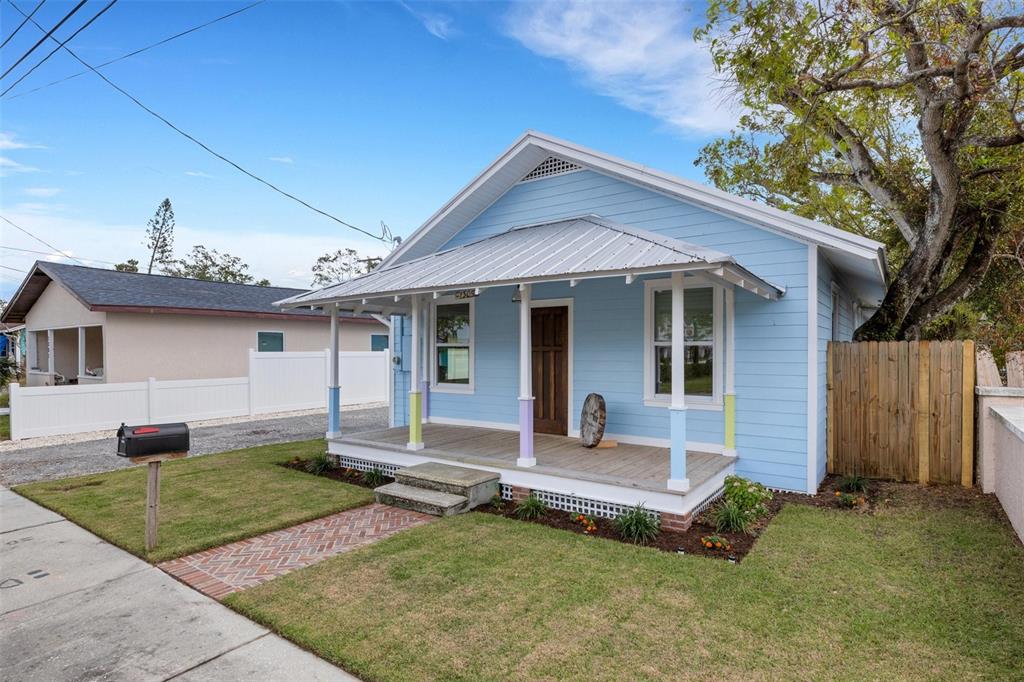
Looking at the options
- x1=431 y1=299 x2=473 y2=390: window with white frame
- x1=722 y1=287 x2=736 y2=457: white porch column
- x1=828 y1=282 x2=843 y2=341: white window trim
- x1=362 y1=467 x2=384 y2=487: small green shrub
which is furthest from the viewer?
x1=431 y1=299 x2=473 y2=390: window with white frame

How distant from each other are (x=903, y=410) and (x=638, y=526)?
15.2 feet

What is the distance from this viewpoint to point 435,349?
9828 millimetres

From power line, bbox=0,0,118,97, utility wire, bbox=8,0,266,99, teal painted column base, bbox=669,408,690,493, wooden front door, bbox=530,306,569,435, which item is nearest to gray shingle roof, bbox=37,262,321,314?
utility wire, bbox=8,0,266,99

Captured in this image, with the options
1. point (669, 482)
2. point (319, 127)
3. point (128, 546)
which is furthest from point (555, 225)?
point (319, 127)

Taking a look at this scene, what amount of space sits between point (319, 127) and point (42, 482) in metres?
11.3

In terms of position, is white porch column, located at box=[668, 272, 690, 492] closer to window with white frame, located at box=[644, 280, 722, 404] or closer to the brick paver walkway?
window with white frame, located at box=[644, 280, 722, 404]

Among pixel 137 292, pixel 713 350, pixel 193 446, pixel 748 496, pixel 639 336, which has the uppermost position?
pixel 137 292

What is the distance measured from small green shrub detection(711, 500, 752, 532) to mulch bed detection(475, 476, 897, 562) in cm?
6

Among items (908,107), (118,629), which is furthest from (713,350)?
(908,107)

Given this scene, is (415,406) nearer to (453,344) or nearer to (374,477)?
(374,477)

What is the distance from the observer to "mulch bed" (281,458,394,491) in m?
7.30

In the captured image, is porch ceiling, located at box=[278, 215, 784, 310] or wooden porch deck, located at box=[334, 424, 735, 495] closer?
porch ceiling, located at box=[278, 215, 784, 310]

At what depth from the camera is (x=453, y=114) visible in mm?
14734

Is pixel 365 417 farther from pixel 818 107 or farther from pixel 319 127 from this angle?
pixel 818 107
